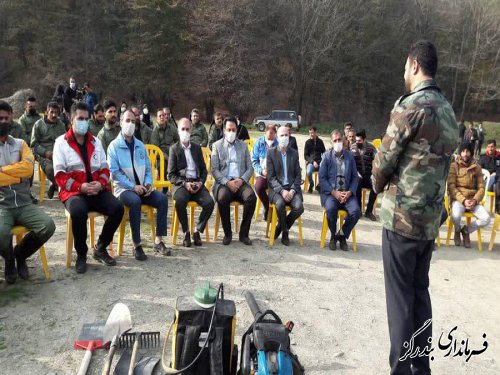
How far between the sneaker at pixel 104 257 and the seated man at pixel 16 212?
624mm

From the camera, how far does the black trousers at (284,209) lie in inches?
214

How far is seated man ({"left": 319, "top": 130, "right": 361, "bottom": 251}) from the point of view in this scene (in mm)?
5484

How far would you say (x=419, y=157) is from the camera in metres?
2.49

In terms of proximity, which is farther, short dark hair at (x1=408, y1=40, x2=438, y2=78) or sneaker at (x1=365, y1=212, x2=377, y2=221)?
sneaker at (x1=365, y1=212, x2=377, y2=221)

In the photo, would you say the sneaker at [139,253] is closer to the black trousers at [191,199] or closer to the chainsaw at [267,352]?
the black trousers at [191,199]

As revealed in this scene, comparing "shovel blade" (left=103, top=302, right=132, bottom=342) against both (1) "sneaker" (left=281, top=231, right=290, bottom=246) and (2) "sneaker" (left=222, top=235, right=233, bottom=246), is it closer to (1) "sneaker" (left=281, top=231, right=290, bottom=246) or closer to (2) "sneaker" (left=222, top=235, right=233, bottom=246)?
(2) "sneaker" (left=222, top=235, right=233, bottom=246)

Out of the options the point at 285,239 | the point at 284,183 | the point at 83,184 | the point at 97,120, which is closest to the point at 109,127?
the point at 97,120

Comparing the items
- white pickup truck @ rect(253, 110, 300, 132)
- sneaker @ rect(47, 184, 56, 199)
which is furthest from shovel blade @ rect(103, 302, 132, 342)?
white pickup truck @ rect(253, 110, 300, 132)

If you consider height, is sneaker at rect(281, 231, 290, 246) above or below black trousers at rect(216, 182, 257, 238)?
below

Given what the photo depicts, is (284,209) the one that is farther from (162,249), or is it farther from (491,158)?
(491,158)

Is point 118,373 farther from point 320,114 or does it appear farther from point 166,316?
point 320,114

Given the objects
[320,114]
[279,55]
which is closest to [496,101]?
[320,114]

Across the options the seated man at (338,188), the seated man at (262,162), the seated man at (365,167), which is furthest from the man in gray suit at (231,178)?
the seated man at (365,167)

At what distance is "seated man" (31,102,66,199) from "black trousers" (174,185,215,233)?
2522mm
